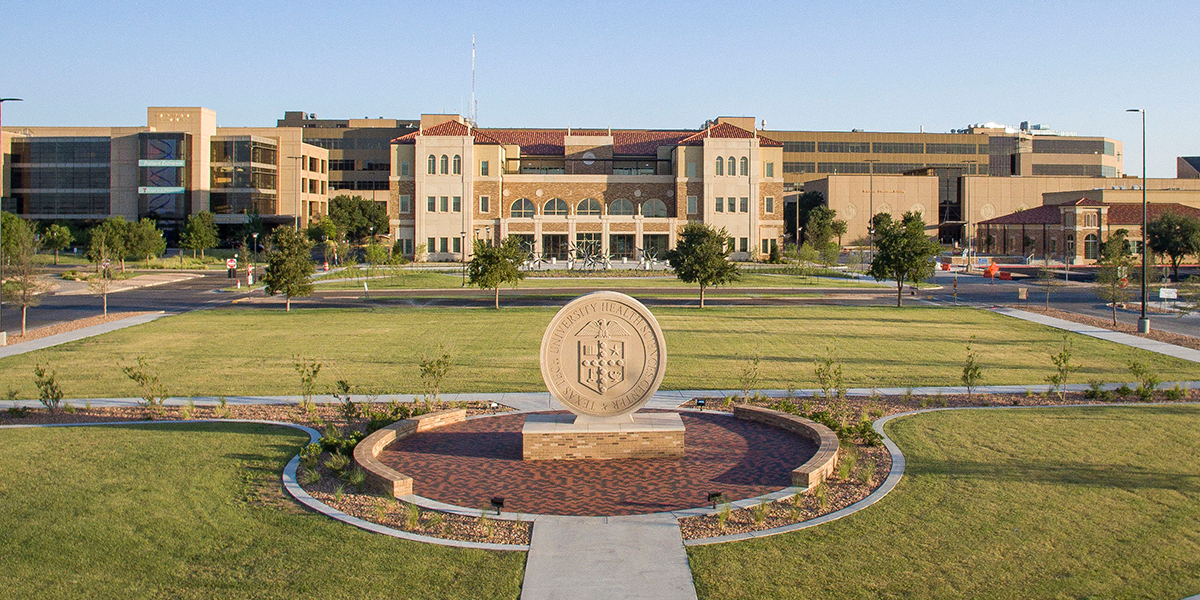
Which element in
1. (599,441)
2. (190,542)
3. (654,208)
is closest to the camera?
(190,542)

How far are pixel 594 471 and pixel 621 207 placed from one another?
8189 cm

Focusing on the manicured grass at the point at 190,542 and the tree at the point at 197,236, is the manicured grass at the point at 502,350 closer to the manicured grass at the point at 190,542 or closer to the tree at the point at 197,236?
the manicured grass at the point at 190,542

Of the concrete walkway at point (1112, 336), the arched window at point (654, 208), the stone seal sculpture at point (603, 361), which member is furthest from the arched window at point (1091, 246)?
the stone seal sculpture at point (603, 361)

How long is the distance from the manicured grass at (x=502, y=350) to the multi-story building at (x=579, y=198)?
52.5 meters

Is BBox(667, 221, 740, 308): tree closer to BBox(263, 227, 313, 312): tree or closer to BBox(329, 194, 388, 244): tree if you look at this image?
BBox(263, 227, 313, 312): tree

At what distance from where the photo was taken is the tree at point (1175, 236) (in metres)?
69.7

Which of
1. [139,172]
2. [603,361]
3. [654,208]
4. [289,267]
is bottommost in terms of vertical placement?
[603,361]

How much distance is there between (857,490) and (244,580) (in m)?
7.73

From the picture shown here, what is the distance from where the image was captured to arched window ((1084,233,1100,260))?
8812cm

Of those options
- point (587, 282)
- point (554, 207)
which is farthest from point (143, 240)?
point (554, 207)

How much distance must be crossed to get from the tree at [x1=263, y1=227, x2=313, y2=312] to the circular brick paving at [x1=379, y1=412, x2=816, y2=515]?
27.1 metres

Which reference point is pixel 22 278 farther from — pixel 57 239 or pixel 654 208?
pixel 654 208

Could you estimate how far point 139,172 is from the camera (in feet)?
351

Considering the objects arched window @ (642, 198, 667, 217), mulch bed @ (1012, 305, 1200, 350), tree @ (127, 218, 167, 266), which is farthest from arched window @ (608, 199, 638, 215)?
mulch bed @ (1012, 305, 1200, 350)
